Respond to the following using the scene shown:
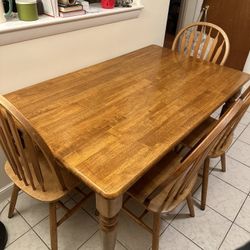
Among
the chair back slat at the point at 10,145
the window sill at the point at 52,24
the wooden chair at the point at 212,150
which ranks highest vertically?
the window sill at the point at 52,24

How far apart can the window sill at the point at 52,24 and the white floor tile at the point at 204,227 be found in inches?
52.9

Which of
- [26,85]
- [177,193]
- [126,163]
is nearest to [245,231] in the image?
A: [177,193]

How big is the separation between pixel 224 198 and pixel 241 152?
57 centimetres

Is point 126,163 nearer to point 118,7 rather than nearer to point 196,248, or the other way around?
point 196,248

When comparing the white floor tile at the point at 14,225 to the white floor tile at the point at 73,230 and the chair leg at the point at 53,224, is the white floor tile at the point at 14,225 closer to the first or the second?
the white floor tile at the point at 73,230

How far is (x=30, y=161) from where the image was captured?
37.8 inches

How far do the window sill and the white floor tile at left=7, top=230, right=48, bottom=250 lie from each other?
1057 millimetres

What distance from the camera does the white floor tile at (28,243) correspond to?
129 centimetres

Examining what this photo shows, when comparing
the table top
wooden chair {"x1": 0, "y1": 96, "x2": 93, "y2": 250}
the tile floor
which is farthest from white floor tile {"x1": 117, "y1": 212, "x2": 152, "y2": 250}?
the table top

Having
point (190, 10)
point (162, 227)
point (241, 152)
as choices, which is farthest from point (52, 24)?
point (190, 10)

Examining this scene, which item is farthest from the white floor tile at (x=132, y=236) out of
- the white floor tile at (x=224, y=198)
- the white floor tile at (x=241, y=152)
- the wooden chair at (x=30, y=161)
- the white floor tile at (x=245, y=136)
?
the white floor tile at (x=245, y=136)

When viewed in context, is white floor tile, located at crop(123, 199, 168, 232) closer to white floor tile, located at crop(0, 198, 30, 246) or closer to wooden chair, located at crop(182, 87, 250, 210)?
wooden chair, located at crop(182, 87, 250, 210)

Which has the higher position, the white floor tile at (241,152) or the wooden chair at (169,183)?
the wooden chair at (169,183)

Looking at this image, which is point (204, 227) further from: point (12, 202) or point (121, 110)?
point (12, 202)
